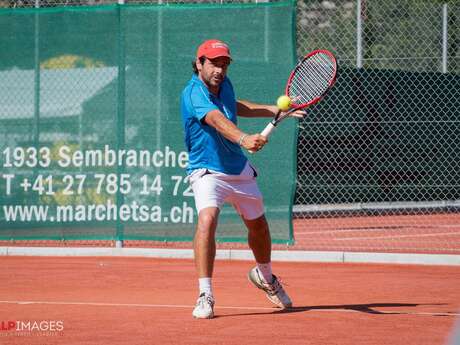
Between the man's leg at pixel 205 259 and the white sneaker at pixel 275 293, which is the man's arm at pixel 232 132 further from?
the white sneaker at pixel 275 293

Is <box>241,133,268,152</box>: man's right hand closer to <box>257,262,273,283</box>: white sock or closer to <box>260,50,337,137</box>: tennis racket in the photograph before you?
<box>260,50,337,137</box>: tennis racket

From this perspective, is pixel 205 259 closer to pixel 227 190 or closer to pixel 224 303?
pixel 227 190

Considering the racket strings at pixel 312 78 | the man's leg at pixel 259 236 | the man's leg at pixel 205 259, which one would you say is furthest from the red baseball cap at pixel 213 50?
the man's leg at pixel 259 236

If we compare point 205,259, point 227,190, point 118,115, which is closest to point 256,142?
point 227,190

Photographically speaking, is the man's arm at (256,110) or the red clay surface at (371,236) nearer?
the man's arm at (256,110)

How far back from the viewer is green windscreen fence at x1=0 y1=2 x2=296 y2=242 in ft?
36.0

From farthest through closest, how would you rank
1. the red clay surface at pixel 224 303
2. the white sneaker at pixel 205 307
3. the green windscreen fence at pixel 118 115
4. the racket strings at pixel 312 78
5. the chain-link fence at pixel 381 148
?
1. the chain-link fence at pixel 381 148
2. the green windscreen fence at pixel 118 115
3. the racket strings at pixel 312 78
4. the white sneaker at pixel 205 307
5. the red clay surface at pixel 224 303

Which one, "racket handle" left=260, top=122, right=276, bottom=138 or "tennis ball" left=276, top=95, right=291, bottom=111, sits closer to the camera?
"racket handle" left=260, top=122, right=276, bottom=138

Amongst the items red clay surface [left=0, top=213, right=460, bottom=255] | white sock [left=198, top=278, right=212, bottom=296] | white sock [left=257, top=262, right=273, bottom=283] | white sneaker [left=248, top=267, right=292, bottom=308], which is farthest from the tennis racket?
red clay surface [left=0, top=213, right=460, bottom=255]

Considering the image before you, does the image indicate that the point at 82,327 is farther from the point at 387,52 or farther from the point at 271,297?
the point at 387,52

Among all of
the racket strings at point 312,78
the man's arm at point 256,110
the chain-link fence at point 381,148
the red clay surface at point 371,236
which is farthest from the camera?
the chain-link fence at point 381,148

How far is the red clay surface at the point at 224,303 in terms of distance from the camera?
20.4 ft

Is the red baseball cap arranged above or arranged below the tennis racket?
above

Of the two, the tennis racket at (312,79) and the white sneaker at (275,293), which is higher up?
the tennis racket at (312,79)
